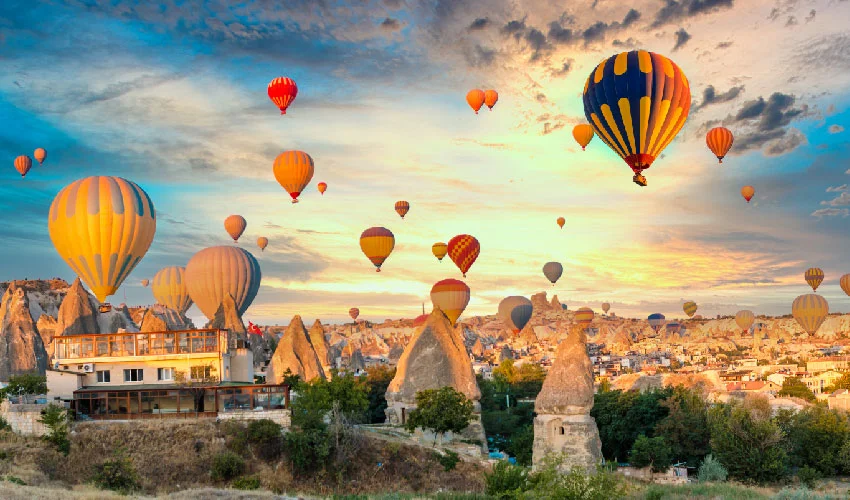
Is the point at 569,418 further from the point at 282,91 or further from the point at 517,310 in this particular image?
the point at 517,310

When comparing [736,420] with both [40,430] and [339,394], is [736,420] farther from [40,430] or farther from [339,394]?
[40,430]

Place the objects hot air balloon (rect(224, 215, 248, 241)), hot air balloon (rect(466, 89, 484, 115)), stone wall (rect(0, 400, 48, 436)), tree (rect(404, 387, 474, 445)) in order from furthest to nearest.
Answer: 1. hot air balloon (rect(224, 215, 248, 241))
2. hot air balloon (rect(466, 89, 484, 115))
3. tree (rect(404, 387, 474, 445))
4. stone wall (rect(0, 400, 48, 436))

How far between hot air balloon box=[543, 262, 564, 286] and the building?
64709mm

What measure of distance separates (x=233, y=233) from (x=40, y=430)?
42.6 meters

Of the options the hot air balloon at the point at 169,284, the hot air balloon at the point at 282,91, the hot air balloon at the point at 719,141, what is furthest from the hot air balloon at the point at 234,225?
the hot air balloon at the point at 719,141

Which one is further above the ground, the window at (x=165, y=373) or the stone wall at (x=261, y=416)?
the window at (x=165, y=373)

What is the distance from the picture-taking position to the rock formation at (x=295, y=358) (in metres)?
49.5

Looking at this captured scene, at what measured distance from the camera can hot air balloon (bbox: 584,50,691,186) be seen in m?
39.2

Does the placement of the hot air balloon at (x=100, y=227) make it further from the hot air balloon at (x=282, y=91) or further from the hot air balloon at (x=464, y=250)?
the hot air balloon at (x=464, y=250)

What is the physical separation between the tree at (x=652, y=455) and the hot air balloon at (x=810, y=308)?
71.1m

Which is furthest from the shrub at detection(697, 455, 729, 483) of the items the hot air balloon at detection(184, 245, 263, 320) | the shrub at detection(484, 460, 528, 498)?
the hot air balloon at detection(184, 245, 263, 320)

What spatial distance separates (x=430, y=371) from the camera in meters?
48.4

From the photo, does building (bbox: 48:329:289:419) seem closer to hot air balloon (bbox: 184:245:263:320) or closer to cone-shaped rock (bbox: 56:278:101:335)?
hot air balloon (bbox: 184:245:263:320)

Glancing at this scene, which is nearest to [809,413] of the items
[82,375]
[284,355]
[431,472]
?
[431,472]
